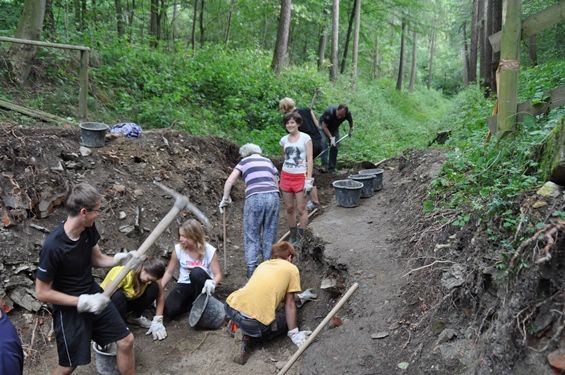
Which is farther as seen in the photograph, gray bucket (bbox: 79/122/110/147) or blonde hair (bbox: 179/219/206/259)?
gray bucket (bbox: 79/122/110/147)

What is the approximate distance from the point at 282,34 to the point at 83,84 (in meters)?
8.02

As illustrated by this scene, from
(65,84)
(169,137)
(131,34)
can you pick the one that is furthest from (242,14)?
(169,137)

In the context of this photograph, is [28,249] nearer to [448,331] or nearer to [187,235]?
[187,235]

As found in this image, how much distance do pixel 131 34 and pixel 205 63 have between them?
375cm

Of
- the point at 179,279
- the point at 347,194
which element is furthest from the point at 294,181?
the point at 179,279

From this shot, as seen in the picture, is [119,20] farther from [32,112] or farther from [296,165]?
[296,165]

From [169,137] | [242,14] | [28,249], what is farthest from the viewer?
[242,14]

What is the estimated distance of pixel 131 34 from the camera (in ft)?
52.5

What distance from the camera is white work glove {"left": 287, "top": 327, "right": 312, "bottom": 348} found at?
450 centimetres

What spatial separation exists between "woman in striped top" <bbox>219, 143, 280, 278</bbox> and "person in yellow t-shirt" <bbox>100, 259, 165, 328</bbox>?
1234 mm

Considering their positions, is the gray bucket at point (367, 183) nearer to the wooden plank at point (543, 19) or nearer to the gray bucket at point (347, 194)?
the gray bucket at point (347, 194)

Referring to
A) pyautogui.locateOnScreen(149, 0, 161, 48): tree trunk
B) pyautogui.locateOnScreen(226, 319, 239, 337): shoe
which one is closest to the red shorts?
pyautogui.locateOnScreen(226, 319, 239, 337): shoe

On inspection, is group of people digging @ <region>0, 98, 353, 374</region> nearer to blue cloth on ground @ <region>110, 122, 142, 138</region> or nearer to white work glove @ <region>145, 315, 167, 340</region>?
white work glove @ <region>145, 315, 167, 340</region>

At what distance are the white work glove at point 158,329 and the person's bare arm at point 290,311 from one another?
140 centimetres
